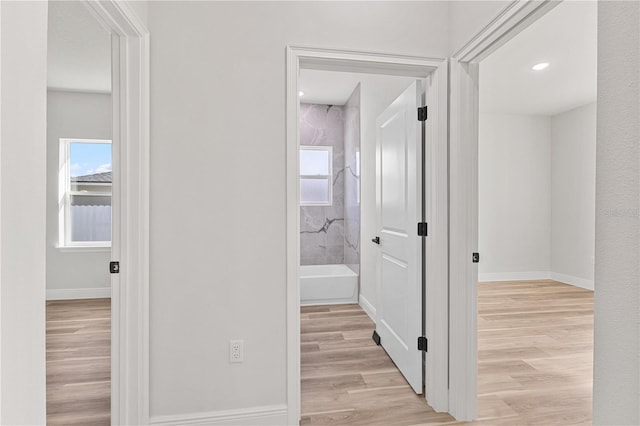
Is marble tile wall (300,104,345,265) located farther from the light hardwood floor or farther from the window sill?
the window sill

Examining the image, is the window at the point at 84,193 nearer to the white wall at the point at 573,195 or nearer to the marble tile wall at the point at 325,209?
the marble tile wall at the point at 325,209

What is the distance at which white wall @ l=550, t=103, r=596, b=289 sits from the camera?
16.3 ft

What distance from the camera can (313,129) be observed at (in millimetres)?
5164

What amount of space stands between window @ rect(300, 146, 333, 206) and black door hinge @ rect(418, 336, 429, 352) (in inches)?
128

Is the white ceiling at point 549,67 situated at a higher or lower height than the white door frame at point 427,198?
higher

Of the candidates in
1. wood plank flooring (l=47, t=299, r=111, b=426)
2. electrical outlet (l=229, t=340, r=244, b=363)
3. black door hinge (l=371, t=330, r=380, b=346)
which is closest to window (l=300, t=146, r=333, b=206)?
black door hinge (l=371, t=330, r=380, b=346)

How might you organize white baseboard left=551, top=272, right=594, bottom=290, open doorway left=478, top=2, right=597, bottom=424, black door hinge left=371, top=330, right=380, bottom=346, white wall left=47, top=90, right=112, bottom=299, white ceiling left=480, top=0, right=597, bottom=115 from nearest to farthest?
open doorway left=478, top=2, right=597, bottom=424 < white ceiling left=480, top=0, right=597, bottom=115 < black door hinge left=371, top=330, right=380, bottom=346 < white wall left=47, top=90, right=112, bottom=299 < white baseboard left=551, top=272, right=594, bottom=290

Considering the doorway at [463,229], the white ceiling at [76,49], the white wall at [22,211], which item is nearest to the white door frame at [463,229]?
the doorway at [463,229]

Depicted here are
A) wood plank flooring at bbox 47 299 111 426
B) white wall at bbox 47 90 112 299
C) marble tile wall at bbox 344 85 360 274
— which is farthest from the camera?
white wall at bbox 47 90 112 299

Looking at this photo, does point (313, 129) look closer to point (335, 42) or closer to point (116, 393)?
point (335, 42)

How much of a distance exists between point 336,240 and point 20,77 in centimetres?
459

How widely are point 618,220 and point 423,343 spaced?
5.49 ft

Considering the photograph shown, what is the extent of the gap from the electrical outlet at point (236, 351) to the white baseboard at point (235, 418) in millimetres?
271

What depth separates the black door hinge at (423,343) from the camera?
212 centimetres
